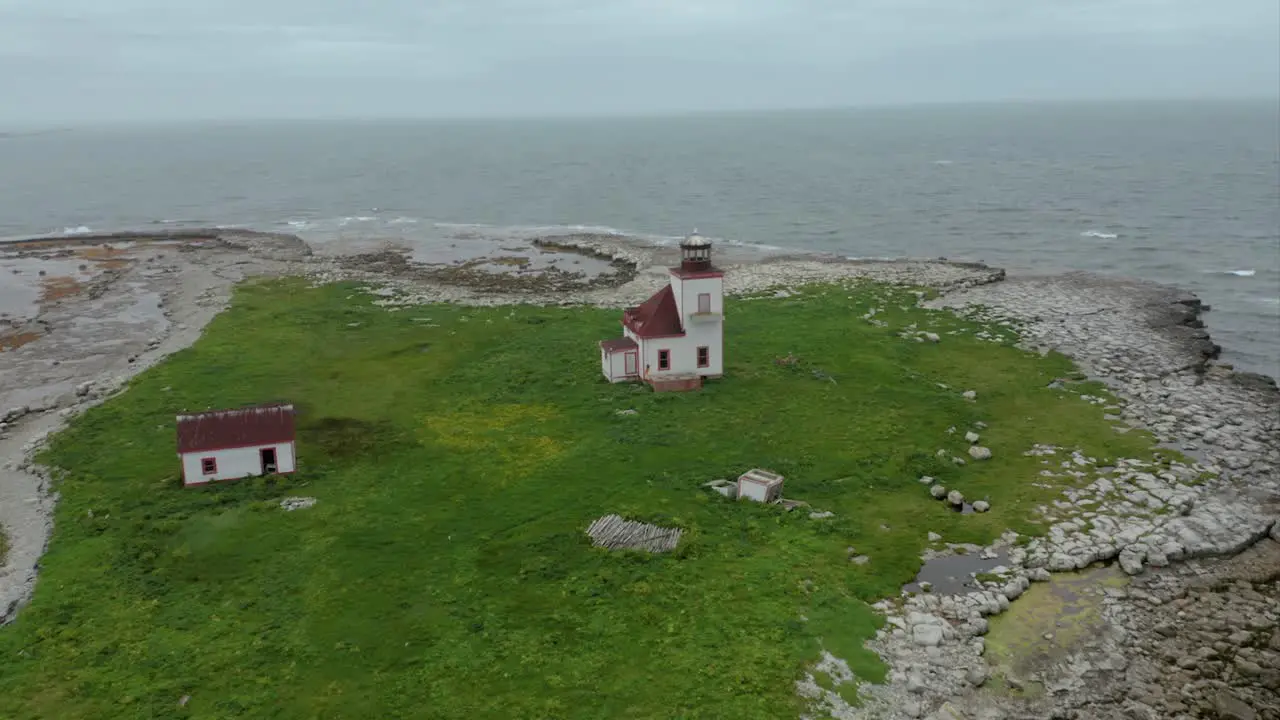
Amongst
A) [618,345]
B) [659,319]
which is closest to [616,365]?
[618,345]

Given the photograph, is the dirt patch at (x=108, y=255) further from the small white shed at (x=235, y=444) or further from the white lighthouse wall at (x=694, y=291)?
the white lighthouse wall at (x=694, y=291)

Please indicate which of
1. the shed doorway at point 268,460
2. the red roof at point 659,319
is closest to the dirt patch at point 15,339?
the shed doorway at point 268,460

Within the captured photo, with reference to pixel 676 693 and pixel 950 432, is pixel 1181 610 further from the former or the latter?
pixel 676 693

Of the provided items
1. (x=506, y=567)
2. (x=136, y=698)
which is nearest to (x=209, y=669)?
(x=136, y=698)

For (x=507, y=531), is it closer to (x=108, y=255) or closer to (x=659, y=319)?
(x=659, y=319)

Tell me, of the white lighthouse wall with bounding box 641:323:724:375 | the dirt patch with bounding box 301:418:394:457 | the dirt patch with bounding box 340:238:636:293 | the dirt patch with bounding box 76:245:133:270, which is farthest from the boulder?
the dirt patch with bounding box 76:245:133:270

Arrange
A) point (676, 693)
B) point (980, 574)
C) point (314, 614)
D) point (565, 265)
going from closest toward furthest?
point (676, 693), point (314, 614), point (980, 574), point (565, 265)

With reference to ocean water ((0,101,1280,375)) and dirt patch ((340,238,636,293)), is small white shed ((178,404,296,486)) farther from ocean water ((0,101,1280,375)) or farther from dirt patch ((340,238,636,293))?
ocean water ((0,101,1280,375))
